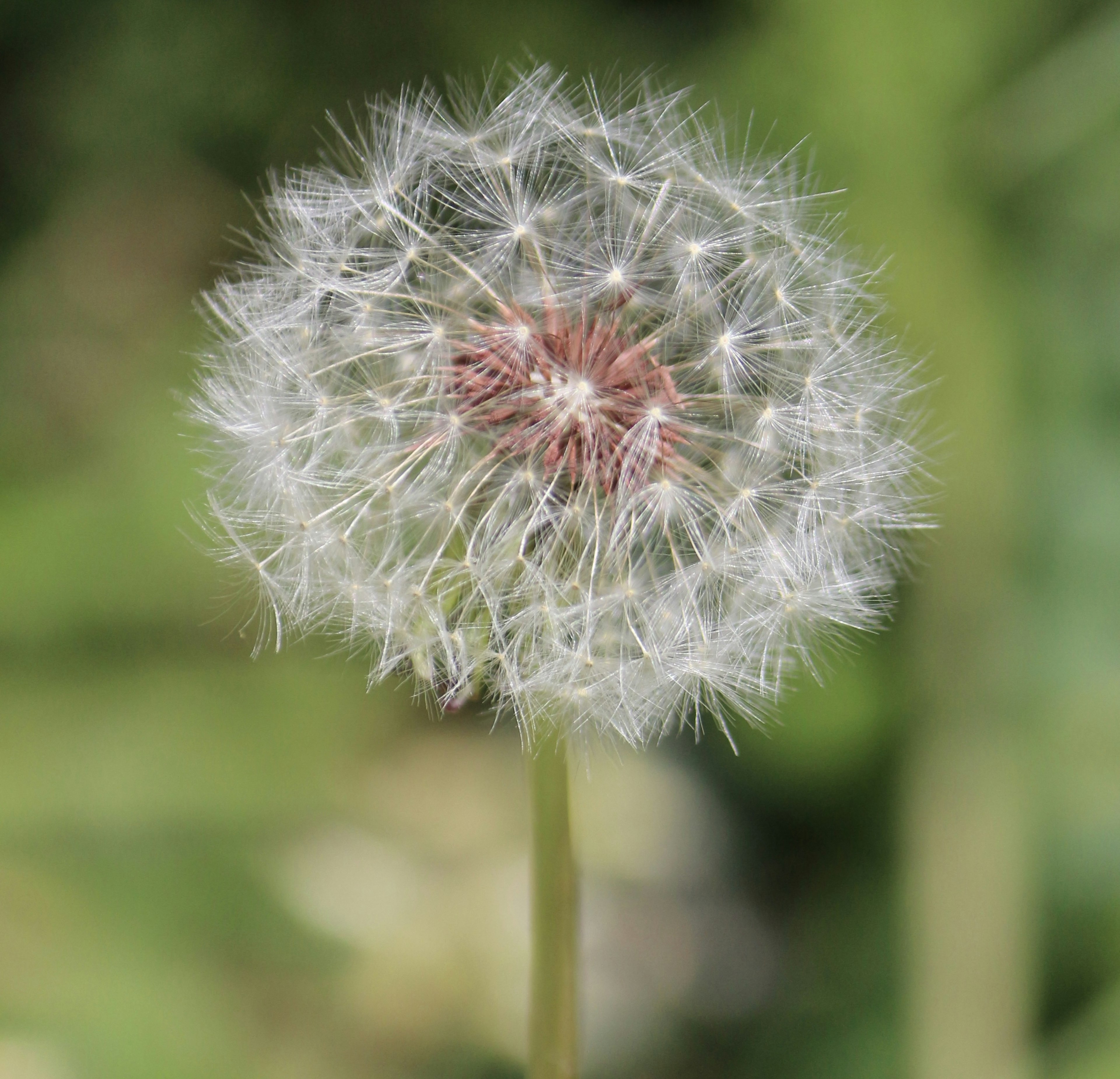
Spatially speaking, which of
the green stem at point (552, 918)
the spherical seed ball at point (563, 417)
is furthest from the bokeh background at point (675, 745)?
the green stem at point (552, 918)

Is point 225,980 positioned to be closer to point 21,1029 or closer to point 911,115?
point 21,1029

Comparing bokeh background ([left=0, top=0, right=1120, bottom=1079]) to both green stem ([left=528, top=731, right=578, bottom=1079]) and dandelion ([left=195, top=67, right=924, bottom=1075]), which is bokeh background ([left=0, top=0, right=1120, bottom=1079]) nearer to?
dandelion ([left=195, top=67, right=924, bottom=1075])

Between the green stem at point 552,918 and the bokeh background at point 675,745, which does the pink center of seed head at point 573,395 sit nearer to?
the green stem at point 552,918

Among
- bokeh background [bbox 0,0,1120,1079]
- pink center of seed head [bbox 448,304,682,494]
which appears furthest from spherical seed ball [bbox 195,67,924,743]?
bokeh background [bbox 0,0,1120,1079]

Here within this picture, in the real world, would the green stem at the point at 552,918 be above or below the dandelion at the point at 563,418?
below

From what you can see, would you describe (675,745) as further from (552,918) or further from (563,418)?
(563,418)

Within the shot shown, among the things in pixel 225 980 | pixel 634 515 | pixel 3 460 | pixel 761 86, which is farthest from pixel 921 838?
pixel 3 460

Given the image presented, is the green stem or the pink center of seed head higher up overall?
the pink center of seed head
